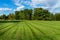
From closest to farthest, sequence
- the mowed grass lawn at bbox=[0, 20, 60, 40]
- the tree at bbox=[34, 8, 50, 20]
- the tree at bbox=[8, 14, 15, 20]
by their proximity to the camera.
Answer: the mowed grass lawn at bbox=[0, 20, 60, 40] → the tree at bbox=[34, 8, 50, 20] → the tree at bbox=[8, 14, 15, 20]

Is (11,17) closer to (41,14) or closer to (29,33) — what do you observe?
(41,14)

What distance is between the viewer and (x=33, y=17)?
295 feet

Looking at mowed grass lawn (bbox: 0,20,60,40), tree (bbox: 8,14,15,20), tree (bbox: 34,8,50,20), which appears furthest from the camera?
tree (bbox: 8,14,15,20)

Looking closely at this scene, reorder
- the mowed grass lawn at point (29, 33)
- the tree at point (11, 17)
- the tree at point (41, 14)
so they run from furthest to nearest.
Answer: the tree at point (11, 17) < the tree at point (41, 14) < the mowed grass lawn at point (29, 33)

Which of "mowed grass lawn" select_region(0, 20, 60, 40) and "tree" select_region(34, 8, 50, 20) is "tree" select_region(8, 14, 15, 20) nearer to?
"tree" select_region(34, 8, 50, 20)

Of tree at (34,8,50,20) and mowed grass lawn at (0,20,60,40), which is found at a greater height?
tree at (34,8,50,20)

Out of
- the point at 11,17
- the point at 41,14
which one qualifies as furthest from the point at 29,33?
the point at 11,17

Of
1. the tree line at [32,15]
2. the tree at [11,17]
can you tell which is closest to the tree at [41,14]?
the tree line at [32,15]

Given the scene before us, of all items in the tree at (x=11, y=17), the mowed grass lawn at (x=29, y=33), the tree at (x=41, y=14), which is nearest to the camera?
the mowed grass lawn at (x=29, y=33)

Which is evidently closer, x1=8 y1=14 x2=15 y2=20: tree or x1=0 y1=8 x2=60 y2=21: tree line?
x1=0 y1=8 x2=60 y2=21: tree line

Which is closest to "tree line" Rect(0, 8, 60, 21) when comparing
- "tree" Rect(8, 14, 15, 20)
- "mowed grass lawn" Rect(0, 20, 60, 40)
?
"tree" Rect(8, 14, 15, 20)

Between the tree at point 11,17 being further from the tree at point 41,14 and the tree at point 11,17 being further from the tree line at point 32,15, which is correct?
the tree at point 41,14

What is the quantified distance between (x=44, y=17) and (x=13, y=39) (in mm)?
81978

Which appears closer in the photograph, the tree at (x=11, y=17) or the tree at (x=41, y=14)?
the tree at (x=41, y=14)
